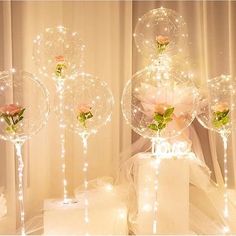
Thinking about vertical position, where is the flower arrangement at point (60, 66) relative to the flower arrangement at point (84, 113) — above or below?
above

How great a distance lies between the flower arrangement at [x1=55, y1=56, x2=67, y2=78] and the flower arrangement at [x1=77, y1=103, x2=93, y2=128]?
311 millimetres

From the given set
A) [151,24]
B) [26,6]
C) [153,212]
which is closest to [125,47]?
[151,24]

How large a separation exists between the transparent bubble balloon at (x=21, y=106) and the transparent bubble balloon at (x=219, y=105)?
95cm

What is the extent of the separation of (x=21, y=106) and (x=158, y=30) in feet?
3.21

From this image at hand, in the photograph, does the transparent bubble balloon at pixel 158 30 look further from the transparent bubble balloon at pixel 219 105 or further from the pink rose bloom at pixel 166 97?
the transparent bubble balloon at pixel 219 105

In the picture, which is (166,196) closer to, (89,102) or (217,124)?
(217,124)

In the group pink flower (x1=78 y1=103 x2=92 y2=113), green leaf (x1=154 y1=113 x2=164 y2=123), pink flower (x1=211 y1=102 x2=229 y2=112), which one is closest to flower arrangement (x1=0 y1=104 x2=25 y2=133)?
pink flower (x1=78 y1=103 x2=92 y2=113)

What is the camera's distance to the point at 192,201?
2861 mm

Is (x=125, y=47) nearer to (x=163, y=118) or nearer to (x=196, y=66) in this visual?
(x=196, y=66)

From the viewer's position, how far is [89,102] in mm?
2348

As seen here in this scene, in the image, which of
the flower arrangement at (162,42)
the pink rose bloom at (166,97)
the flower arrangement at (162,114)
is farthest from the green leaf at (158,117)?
the flower arrangement at (162,42)

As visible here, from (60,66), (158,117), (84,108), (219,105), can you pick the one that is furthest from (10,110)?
(219,105)

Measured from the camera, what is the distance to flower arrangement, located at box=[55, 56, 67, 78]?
2.37m

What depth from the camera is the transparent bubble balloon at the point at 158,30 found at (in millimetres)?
2447
